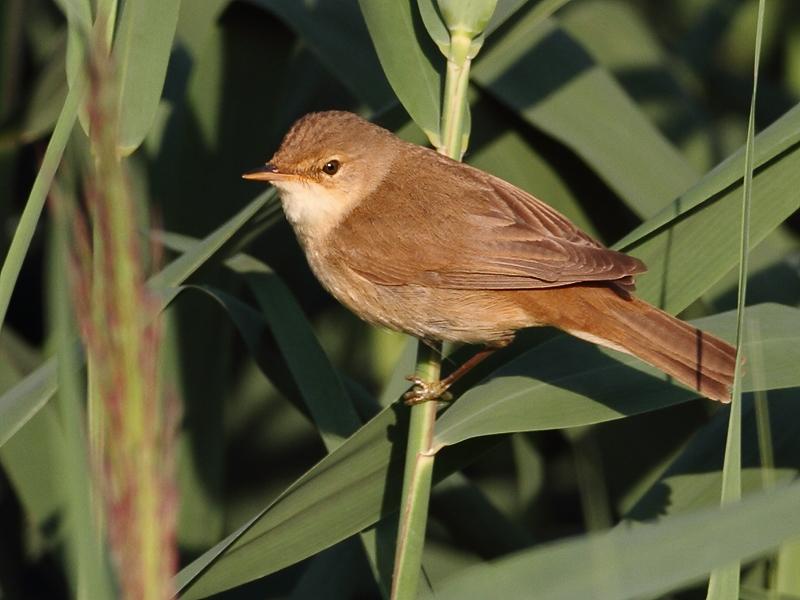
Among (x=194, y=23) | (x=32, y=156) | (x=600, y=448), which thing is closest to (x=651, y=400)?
(x=600, y=448)

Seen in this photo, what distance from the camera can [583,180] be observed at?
125 inches

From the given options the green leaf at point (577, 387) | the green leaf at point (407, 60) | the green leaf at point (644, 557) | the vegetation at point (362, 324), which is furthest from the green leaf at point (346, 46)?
the green leaf at point (644, 557)

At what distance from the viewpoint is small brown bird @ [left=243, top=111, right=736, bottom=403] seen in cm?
227

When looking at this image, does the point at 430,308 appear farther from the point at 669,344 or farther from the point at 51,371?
the point at 51,371

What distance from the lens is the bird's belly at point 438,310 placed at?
2443 millimetres

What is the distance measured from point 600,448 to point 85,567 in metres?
2.72

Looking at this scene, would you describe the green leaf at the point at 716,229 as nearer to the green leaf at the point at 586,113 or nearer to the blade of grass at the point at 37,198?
the green leaf at the point at 586,113

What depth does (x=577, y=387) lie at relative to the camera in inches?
79.7

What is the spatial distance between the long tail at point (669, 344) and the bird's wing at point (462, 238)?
0.62ft

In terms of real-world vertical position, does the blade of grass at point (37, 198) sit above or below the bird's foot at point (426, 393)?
below

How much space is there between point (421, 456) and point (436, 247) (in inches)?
27.7

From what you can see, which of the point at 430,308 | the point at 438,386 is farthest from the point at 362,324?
the point at 438,386

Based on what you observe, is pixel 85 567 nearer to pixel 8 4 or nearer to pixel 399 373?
pixel 399 373

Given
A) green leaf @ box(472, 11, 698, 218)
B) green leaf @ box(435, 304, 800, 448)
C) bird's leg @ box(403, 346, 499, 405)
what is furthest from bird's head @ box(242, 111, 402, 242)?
green leaf @ box(435, 304, 800, 448)
